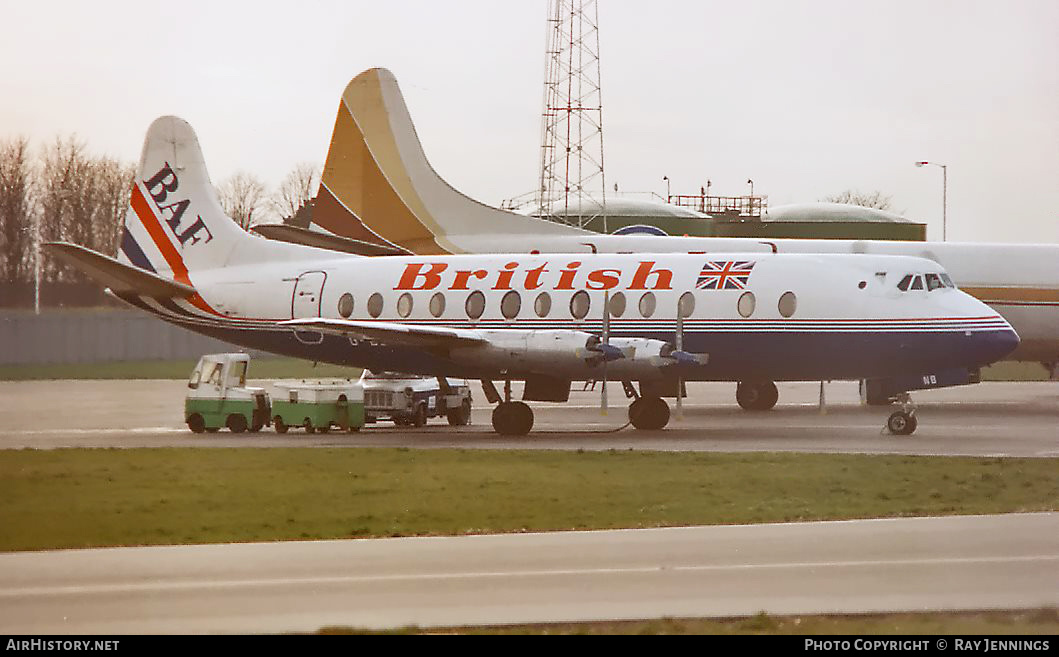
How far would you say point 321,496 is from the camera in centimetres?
1983

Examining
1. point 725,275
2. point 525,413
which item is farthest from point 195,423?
point 725,275

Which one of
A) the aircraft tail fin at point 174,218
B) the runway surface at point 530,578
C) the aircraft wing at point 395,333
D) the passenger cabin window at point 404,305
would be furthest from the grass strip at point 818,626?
the aircraft tail fin at point 174,218

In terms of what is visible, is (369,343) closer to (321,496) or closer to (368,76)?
(321,496)

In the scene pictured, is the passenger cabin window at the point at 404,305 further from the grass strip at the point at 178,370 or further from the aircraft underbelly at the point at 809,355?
the grass strip at the point at 178,370

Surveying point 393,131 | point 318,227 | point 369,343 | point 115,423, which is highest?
point 393,131

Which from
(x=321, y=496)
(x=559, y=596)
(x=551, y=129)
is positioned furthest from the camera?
(x=551, y=129)

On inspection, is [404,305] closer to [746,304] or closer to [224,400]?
[224,400]

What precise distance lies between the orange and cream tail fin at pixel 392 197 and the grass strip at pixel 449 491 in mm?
16754

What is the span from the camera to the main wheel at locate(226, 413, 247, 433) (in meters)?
31.9

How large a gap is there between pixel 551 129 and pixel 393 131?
8190 millimetres

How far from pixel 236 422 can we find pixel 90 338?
22.6 metres

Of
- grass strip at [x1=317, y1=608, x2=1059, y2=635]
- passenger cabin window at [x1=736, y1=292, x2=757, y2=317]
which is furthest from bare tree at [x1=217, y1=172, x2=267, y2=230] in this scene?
grass strip at [x1=317, y1=608, x2=1059, y2=635]

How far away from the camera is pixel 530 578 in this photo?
1261 cm

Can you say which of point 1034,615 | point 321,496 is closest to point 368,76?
point 321,496
